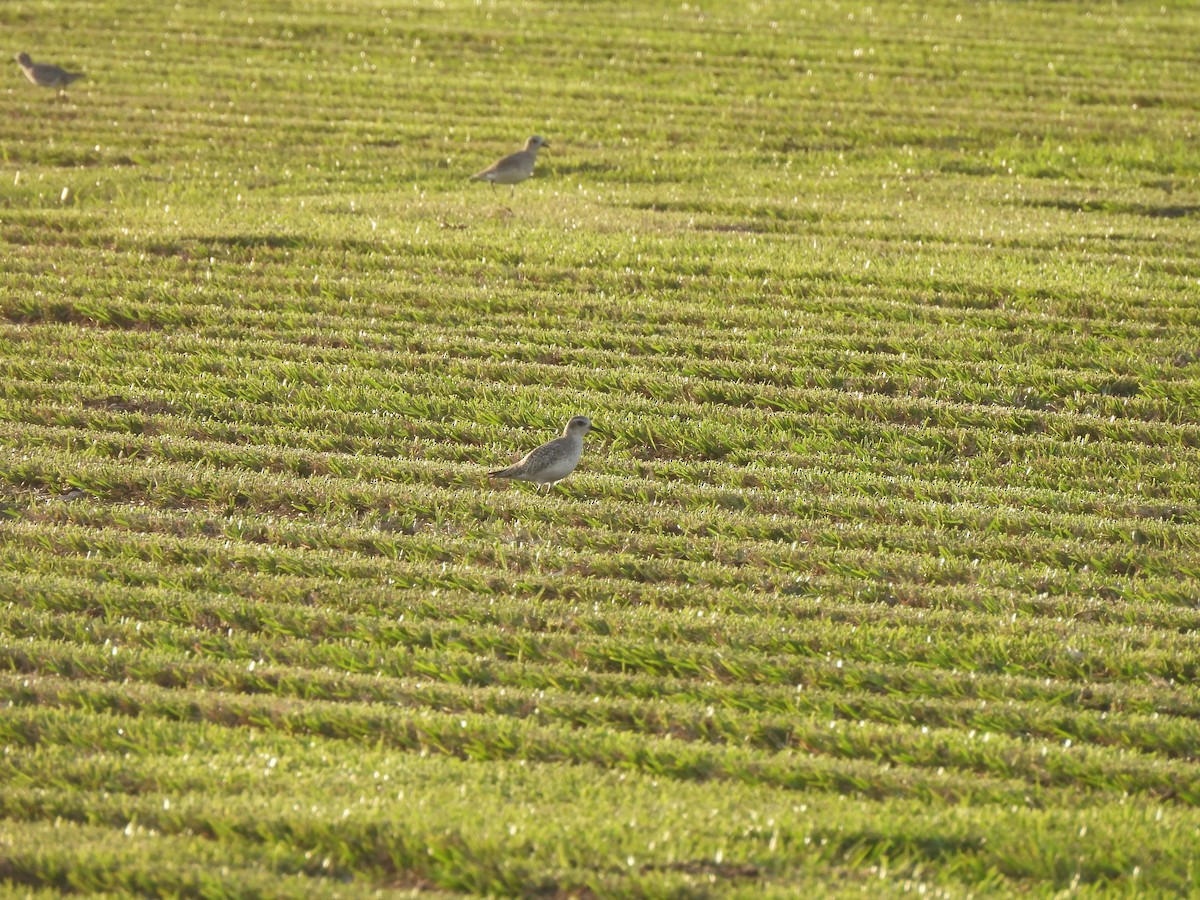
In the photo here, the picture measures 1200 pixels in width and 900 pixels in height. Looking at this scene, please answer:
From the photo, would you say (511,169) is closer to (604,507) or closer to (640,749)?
(604,507)

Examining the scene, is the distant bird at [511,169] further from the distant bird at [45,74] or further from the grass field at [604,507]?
the distant bird at [45,74]

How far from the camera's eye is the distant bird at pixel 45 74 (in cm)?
2284

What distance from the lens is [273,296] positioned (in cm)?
1456

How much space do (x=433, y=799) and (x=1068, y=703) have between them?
334 cm

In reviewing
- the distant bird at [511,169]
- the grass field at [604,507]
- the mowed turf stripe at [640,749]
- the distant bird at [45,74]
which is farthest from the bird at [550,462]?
the distant bird at [45,74]

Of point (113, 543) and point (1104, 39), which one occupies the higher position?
point (1104, 39)

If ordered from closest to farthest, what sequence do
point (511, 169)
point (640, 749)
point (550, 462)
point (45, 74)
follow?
point (640, 749) → point (550, 462) → point (511, 169) → point (45, 74)

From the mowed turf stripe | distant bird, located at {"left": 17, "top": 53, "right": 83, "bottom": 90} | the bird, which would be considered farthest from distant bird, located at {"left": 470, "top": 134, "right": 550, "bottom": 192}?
the mowed turf stripe

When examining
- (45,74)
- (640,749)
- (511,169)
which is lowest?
(640,749)

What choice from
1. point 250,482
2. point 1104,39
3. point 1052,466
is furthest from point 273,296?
point 1104,39

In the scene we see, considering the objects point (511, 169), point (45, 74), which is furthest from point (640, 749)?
point (45, 74)

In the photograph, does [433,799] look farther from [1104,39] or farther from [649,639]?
[1104,39]

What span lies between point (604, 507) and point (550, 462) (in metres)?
0.48

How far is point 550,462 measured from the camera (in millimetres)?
10023
